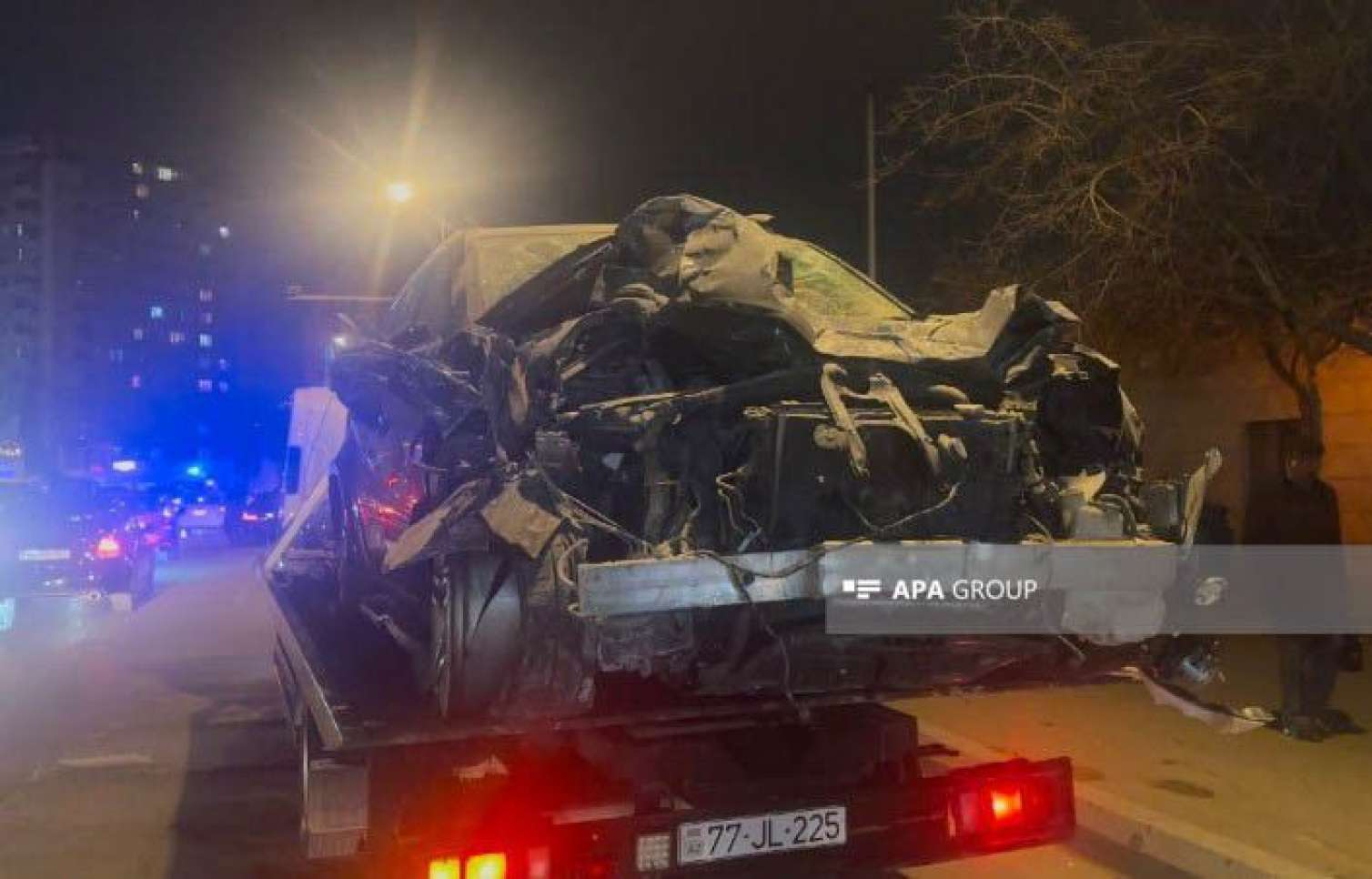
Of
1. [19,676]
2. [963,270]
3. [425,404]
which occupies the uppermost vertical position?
[963,270]

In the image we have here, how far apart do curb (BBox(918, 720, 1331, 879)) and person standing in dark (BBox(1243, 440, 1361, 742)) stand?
2132 mm

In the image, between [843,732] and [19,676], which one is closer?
[843,732]

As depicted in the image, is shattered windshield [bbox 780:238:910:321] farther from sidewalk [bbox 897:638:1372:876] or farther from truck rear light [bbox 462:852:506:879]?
truck rear light [bbox 462:852:506:879]

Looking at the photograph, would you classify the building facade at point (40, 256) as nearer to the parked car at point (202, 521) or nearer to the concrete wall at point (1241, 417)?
the parked car at point (202, 521)

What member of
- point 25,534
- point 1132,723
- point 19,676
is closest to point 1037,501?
point 1132,723

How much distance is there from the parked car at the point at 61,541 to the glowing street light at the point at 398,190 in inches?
248

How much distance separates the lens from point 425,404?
16.3ft

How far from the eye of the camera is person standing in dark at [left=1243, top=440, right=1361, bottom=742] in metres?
→ 7.64

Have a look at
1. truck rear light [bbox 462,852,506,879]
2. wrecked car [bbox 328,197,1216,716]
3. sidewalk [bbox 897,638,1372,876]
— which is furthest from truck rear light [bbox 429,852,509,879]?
sidewalk [bbox 897,638,1372,876]

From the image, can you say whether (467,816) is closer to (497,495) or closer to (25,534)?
(497,495)

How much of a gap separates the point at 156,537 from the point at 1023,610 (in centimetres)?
1966

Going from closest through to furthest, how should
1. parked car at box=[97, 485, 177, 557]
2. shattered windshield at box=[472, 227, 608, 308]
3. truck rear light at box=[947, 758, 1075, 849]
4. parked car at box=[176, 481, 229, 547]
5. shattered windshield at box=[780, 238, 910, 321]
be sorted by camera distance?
truck rear light at box=[947, 758, 1075, 849] → shattered windshield at box=[780, 238, 910, 321] → shattered windshield at box=[472, 227, 608, 308] → parked car at box=[97, 485, 177, 557] → parked car at box=[176, 481, 229, 547]

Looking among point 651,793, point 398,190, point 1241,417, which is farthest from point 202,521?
point 651,793

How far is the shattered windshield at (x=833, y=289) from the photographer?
548cm
